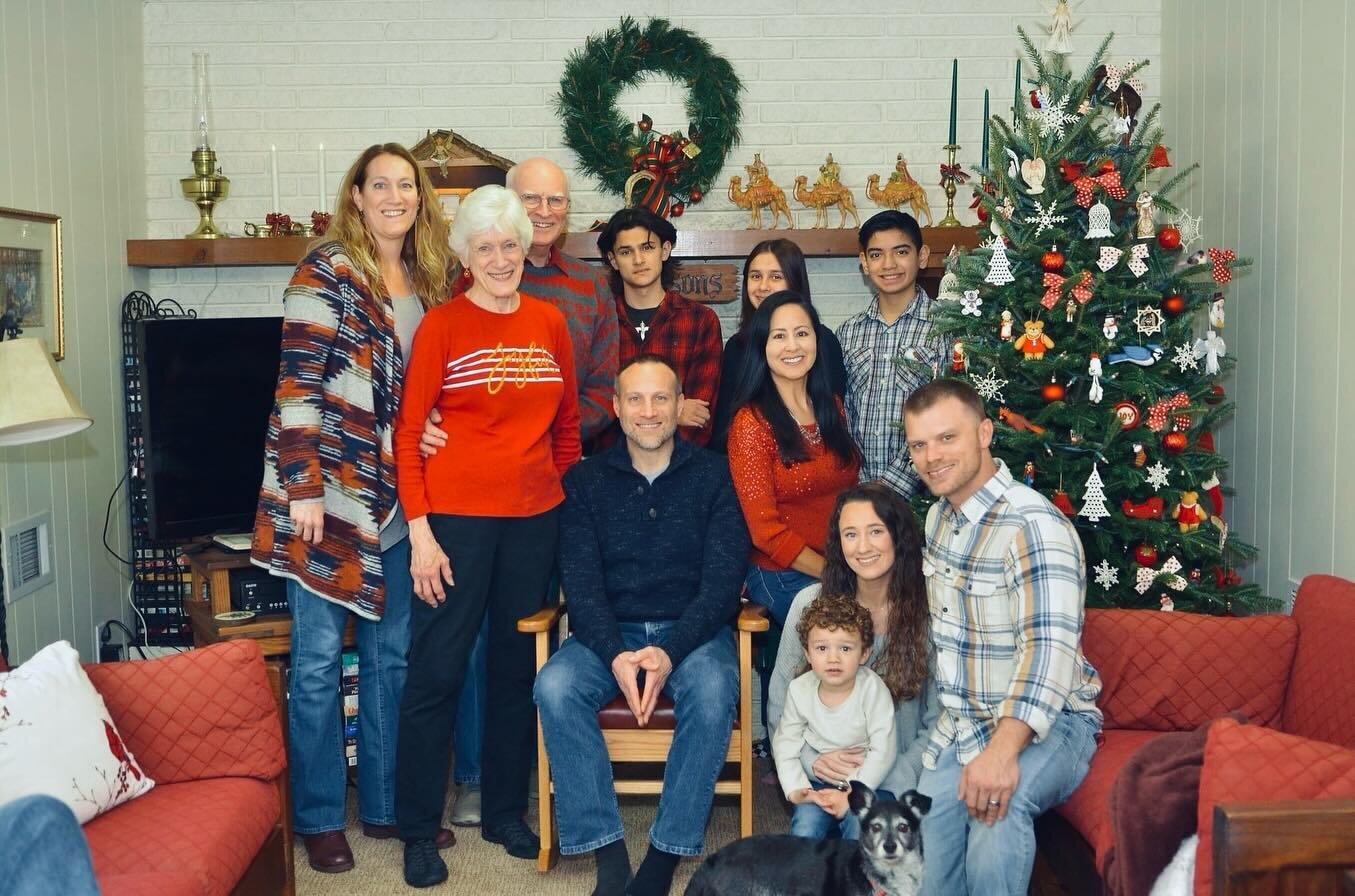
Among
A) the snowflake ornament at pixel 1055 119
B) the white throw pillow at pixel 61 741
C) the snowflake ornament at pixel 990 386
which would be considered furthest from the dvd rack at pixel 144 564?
the snowflake ornament at pixel 1055 119

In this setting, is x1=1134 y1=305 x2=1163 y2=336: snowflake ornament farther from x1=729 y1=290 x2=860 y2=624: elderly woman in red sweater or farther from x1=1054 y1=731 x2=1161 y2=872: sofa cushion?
x1=1054 y1=731 x2=1161 y2=872: sofa cushion

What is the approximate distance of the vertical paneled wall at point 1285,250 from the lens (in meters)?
3.02

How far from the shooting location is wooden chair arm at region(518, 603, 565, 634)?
3.06 meters

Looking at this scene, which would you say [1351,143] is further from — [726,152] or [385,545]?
[385,545]

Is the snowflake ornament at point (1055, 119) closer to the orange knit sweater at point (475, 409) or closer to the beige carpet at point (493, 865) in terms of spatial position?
the orange knit sweater at point (475, 409)

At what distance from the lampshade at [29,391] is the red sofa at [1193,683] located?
2.15 meters

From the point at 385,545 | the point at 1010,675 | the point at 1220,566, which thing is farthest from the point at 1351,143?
the point at 385,545

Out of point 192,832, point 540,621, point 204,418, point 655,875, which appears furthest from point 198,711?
point 204,418

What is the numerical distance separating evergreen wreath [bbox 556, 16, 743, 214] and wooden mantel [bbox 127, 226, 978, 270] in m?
0.21

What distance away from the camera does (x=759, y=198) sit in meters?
4.39

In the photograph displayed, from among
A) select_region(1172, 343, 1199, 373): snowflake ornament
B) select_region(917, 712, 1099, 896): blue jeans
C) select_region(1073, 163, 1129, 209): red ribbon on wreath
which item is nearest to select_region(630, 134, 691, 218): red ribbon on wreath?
select_region(1073, 163, 1129, 209): red ribbon on wreath

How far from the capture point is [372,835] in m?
3.36

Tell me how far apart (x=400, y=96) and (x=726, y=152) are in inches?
47.0

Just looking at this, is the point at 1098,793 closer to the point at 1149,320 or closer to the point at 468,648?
the point at 1149,320
